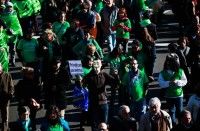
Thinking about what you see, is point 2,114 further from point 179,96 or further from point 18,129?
point 179,96

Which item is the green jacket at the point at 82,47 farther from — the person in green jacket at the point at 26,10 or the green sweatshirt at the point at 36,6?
the green sweatshirt at the point at 36,6

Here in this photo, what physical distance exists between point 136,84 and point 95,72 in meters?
0.91

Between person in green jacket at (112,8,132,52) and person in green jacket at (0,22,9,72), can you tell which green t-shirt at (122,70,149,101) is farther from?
person in green jacket at (112,8,132,52)

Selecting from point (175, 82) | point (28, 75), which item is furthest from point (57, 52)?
point (175, 82)

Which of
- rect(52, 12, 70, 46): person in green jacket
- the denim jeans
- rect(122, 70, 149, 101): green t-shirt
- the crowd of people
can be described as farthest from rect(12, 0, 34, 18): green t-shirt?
the denim jeans

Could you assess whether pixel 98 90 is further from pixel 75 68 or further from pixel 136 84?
pixel 75 68

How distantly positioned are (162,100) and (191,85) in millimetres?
1182

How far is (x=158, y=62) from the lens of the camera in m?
19.5

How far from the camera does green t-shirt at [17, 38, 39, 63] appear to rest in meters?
15.9

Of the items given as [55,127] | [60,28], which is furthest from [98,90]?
[60,28]

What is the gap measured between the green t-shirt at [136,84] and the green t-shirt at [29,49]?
2.60 meters

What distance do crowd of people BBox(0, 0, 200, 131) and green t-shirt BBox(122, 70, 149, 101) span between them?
2cm

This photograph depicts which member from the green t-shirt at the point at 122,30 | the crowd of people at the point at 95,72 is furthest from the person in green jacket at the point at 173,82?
the green t-shirt at the point at 122,30

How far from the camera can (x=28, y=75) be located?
45.8ft
